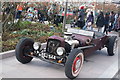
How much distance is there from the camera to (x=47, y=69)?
4.99 meters

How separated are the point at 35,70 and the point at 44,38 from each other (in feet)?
9.61

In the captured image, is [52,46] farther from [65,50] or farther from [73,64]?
[73,64]

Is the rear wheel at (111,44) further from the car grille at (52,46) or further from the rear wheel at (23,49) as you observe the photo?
the rear wheel at (23,49)

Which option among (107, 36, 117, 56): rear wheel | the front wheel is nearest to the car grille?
the front wheel

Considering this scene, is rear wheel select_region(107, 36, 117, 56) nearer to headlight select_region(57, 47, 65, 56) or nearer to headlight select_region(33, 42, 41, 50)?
headlight select_region(57, 47, 65, 56)

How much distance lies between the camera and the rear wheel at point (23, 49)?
16.2ft

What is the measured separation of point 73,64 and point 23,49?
1.51 meters

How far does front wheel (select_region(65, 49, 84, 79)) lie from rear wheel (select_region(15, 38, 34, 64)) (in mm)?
1333

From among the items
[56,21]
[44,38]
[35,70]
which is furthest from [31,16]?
[35,70]

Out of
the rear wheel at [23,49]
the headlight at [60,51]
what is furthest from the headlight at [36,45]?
the headlight at [60,51]

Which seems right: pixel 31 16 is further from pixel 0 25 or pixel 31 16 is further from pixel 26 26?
pixel 0 25

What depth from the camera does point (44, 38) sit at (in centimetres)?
768

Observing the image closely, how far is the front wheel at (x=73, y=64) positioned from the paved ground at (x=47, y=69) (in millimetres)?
369

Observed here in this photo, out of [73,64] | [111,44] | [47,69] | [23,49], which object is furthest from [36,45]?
[111,44]
